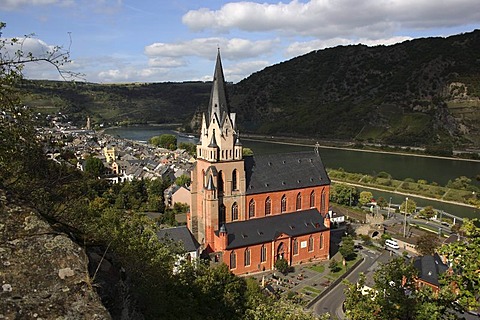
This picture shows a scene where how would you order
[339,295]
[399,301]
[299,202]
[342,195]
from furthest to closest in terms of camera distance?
1. [342,195]
2. [299,202]
3. [339,295]
4. [399,301]

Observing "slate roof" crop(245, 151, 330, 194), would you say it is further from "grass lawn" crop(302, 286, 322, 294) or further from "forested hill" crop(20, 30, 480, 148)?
"forested hill" crop(20, 30, 480, 148)

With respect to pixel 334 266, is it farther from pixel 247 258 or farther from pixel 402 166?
pixel 402 166

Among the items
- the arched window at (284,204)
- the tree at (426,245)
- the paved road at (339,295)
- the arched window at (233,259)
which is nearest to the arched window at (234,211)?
the arched window at (233,259)


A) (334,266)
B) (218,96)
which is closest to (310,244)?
(334,266)

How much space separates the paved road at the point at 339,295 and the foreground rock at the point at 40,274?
2719cm

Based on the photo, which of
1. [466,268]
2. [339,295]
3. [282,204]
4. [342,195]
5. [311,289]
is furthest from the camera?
[342,195]

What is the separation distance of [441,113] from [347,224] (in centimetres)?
11210

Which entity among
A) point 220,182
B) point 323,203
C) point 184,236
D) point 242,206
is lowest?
point 184,236

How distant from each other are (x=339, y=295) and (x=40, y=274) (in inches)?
1253

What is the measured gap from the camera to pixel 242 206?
3778 cm

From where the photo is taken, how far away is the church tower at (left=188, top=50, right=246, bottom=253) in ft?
119

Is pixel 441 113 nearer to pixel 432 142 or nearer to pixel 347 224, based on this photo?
pixel 432 142

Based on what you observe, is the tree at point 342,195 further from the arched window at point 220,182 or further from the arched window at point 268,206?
the arched window at point 220,182

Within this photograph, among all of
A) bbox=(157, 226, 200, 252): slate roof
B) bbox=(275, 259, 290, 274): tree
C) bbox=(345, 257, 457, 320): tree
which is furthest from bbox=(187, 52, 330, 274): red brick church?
bbox=(345, 257, 457, 320): tree
